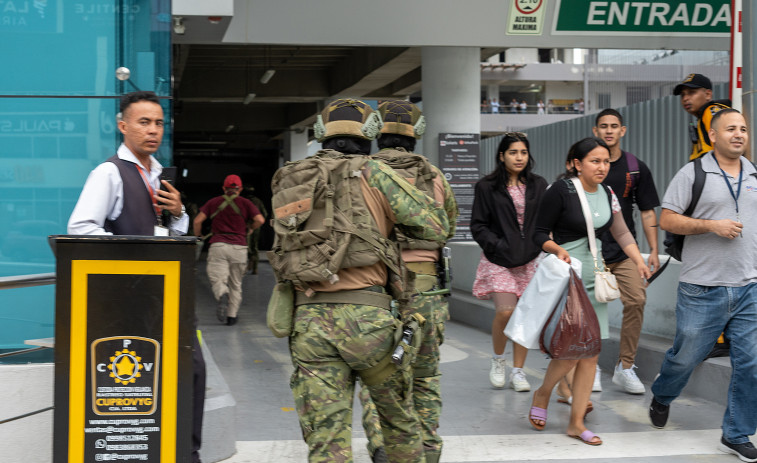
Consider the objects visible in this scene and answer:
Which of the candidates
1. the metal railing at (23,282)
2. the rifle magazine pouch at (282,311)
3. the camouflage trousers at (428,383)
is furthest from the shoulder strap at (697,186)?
the metal railing at (23,282)

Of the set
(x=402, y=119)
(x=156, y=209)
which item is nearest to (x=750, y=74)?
(x=402, y=119)

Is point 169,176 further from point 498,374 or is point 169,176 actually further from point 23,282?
point 498,374

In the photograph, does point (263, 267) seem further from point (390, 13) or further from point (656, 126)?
point (656, 126)

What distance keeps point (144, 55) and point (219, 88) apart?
703 inches

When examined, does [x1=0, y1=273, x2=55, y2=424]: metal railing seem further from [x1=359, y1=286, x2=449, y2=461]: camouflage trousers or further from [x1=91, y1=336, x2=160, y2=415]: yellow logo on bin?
[x1=359, y1=286, x2=449, y2=461]: camouflage trousers

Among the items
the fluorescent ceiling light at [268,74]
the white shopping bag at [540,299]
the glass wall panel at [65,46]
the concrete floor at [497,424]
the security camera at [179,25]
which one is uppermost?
the fluorescent ceiling light at [268,74]

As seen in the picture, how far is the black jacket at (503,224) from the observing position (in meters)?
6.80

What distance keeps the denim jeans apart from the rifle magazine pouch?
8.82 feet

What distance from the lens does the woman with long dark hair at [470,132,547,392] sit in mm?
6816

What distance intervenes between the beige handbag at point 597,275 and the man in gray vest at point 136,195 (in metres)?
2.68

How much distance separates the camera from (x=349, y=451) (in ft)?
11.8

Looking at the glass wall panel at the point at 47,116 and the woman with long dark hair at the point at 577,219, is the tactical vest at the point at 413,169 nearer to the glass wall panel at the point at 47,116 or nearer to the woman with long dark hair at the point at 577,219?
the woman with long dark hair at the point at 577,219

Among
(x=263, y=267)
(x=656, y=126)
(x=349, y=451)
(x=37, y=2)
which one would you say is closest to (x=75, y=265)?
(x=349, y=451)

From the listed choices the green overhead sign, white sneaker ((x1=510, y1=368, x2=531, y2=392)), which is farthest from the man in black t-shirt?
the green overhead sign
